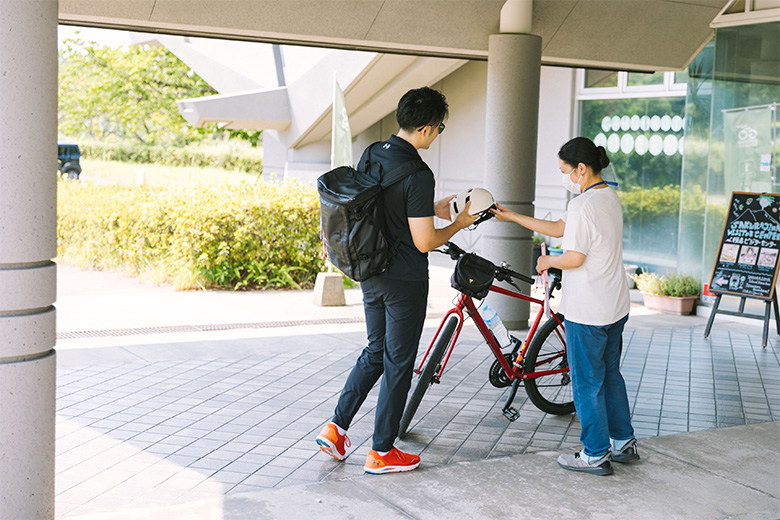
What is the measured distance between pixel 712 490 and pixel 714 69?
7028mm

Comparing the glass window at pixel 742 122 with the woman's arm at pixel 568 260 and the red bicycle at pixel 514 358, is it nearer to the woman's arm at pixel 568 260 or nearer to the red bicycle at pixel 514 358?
the red bicycle at pixel 514 358

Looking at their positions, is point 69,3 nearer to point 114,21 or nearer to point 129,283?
point 114,21

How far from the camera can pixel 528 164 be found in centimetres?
866

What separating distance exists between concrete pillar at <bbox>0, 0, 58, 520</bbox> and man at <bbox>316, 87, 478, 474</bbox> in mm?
1698

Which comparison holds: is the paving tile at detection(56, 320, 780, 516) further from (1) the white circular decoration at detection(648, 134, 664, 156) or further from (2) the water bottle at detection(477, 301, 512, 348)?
(1) the white circular decoration at detection(648, 134, 664, 156)

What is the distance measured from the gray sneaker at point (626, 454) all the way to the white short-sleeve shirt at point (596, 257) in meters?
0.76

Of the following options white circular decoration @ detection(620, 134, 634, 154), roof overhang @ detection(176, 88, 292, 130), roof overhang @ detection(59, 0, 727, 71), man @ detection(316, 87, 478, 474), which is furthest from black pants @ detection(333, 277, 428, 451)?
roof overhang @ detection(176, 88, 292, 130)

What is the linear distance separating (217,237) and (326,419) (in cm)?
588

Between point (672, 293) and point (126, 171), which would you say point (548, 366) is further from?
point (126, 171)

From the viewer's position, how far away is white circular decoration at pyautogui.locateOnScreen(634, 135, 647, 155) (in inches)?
496

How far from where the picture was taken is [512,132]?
337 inches

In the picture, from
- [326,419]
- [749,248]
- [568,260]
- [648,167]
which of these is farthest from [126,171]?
[568,260]

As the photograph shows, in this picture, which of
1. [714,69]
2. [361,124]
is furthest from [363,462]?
[361,124]

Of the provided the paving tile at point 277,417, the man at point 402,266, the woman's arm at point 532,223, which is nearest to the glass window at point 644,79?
the paving tile at point 277,417
